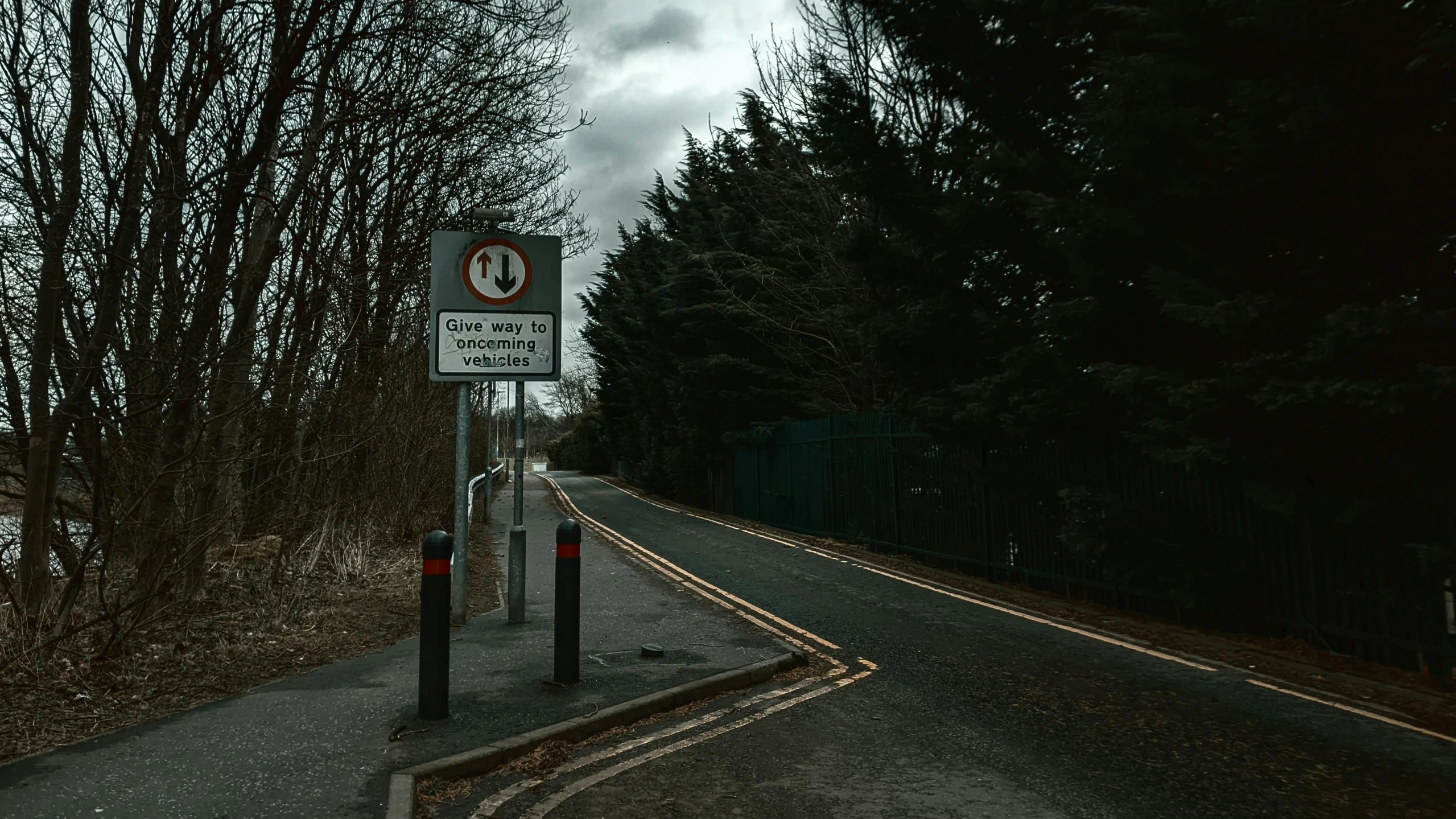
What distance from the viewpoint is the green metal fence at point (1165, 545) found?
7.17 m

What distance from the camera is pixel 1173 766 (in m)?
4.92

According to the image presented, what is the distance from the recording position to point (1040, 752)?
518 cm

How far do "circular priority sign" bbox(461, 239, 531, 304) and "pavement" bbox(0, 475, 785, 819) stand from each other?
10.4ft

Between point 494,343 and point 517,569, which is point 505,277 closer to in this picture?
point 494,343

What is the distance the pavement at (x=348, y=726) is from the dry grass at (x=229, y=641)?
352 millimetres

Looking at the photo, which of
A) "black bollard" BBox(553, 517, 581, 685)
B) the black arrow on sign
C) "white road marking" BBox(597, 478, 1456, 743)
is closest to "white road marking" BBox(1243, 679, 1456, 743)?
"white road marking" BBox(597, 478, 1456, 743)

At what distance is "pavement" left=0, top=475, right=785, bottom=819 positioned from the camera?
4.42 metres

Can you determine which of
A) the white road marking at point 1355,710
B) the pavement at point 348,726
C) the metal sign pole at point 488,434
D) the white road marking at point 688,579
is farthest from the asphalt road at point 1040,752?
the metal sign pole at point 488,434

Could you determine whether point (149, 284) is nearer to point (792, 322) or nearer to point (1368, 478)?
point (1368, 478)

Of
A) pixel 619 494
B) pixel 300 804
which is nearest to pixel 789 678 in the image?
pixel 300 804

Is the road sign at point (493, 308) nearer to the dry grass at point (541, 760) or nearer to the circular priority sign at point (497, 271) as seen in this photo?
the circular priority sign at point (497, 271)

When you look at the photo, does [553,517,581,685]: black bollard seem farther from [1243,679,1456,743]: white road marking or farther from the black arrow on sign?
[1243,679,1456,743]: white road marking

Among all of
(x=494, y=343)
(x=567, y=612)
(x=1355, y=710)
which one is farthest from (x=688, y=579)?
(x=1355, y=710)

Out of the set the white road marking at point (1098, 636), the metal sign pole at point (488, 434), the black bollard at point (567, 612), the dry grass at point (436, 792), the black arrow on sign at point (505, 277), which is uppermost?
the black arrow on sign at point (505, 277)
